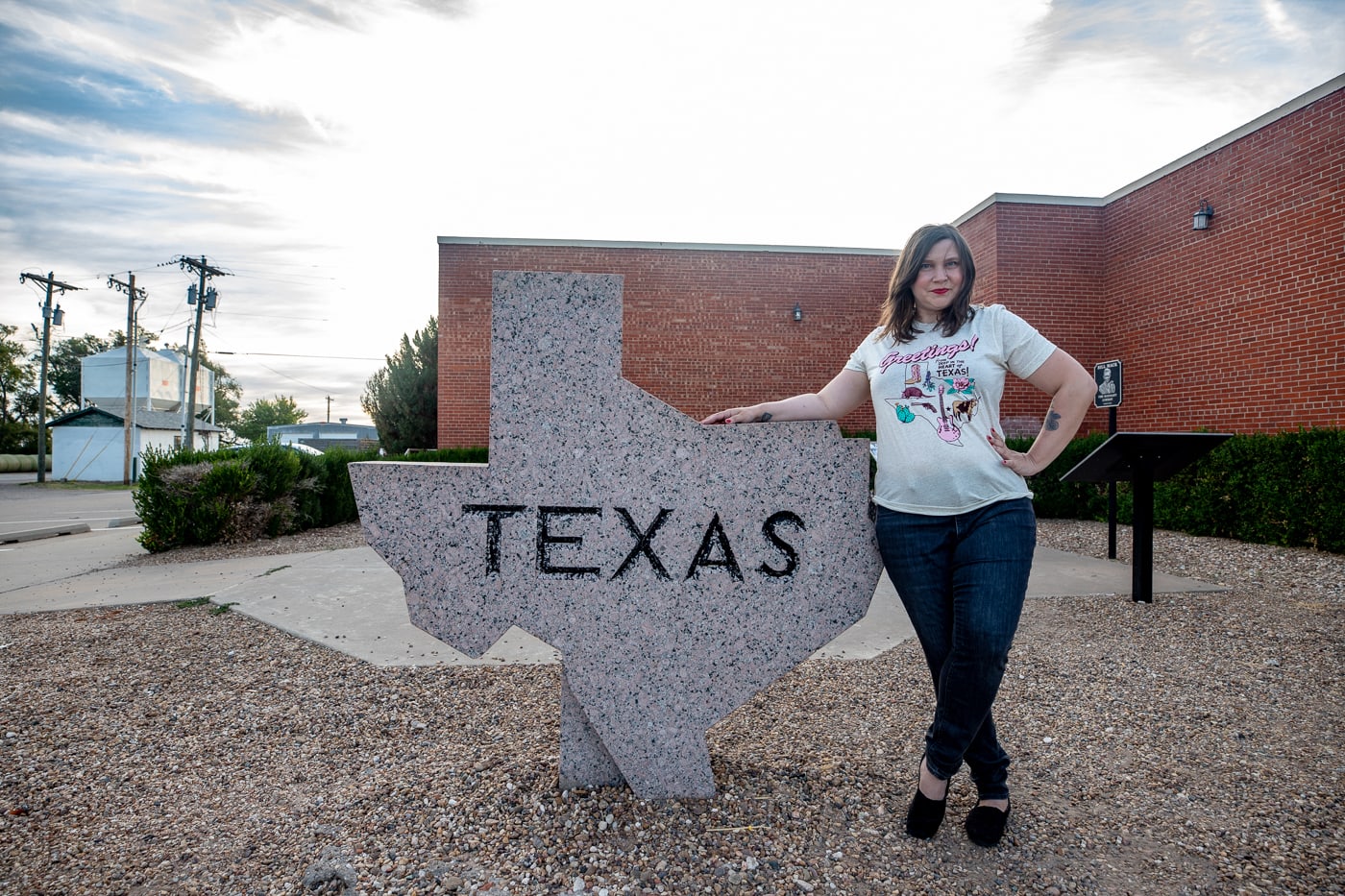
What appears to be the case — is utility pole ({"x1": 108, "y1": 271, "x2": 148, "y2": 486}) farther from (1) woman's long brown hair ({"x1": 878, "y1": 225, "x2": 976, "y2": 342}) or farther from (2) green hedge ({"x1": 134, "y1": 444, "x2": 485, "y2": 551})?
(1) woman's long brown hair ({"x1": 878, "y1": 225, "x2": 976, "y2": 342})

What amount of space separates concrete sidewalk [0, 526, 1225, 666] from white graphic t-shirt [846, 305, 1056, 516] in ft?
7.95

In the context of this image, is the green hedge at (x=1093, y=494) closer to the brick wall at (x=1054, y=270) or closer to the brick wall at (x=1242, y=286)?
the brick wall at (x=1242, y=286)

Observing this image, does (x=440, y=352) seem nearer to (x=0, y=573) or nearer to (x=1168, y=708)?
(x=0, y=573)

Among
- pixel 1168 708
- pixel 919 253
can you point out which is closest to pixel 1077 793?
pixel 1168 708

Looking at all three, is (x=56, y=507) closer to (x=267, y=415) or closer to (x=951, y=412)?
(x=951, y=412)

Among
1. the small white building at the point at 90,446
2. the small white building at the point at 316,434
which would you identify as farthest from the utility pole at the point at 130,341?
the small white building at the point at 316,434

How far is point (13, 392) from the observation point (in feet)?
152

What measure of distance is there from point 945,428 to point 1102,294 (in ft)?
42.6

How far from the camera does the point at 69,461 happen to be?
30406mm

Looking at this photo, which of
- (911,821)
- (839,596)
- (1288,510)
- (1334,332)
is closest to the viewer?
(911,821)

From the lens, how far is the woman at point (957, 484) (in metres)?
2.08

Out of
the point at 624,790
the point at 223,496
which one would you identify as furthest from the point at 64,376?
the point at 624,790

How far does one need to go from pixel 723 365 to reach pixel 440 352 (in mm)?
6584

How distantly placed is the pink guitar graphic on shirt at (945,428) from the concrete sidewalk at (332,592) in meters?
2.51
